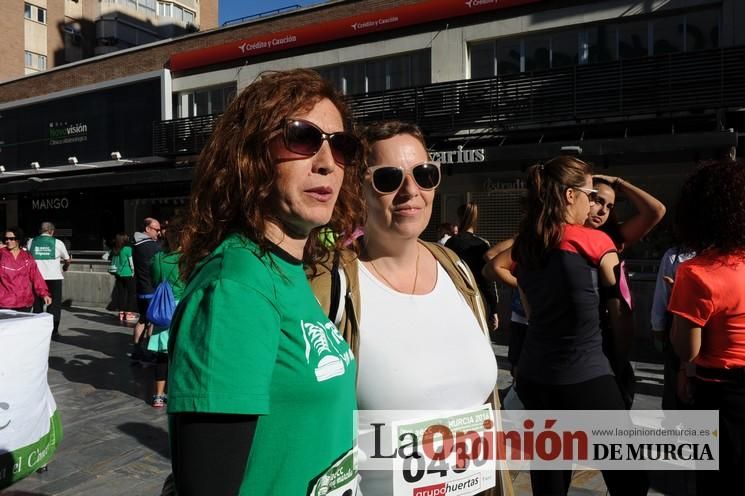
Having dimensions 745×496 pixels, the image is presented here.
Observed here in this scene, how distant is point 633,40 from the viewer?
13.1 metres

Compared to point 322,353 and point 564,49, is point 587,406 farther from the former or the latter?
point 564,49

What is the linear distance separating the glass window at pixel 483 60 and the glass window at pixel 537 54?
87 cm

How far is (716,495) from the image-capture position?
2520 mm

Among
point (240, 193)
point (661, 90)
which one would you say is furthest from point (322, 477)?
point (661, 90)

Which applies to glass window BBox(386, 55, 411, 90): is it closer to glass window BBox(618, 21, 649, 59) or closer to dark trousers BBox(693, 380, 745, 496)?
glass window BBox(618, 21, 649, 59)

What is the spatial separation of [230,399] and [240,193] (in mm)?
519

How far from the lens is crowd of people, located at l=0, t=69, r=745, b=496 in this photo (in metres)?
1.12

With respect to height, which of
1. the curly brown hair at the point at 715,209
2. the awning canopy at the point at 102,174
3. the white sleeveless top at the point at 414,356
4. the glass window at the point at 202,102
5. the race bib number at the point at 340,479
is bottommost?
the race bib number at the point at 340,479

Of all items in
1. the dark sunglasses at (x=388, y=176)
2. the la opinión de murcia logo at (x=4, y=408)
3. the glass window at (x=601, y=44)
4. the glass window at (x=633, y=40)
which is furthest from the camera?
the glass window at (x=601, y=44)

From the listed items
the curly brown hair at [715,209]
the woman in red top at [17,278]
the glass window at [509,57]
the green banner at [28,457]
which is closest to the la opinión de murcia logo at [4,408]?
the green banner at [28,457]

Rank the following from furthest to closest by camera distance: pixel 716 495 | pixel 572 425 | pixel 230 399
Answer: pixel 572 425 < pixel 716 495 < pixel 230 399

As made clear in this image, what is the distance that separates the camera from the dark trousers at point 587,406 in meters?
2.69

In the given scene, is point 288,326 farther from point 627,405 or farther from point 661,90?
point 661,90

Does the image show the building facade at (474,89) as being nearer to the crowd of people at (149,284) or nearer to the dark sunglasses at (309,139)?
the crowd of people at (149,284)
